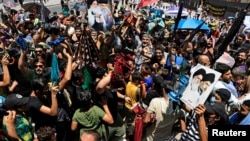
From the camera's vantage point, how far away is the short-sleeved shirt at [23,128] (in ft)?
13.2

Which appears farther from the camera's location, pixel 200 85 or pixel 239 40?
pixel 239 40

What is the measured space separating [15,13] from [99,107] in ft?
34.2

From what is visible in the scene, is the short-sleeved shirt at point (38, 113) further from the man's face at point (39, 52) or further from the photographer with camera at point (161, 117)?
the man's face at point (39, 52)

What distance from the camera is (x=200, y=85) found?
374 centimetres

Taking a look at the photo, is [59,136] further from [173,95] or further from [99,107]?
[173,95]

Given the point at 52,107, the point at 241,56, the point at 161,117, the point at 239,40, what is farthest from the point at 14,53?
the point at 239,40

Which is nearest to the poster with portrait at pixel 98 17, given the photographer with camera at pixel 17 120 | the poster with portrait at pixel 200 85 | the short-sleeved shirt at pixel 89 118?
the short-sleeved shirt at pixel 89 118

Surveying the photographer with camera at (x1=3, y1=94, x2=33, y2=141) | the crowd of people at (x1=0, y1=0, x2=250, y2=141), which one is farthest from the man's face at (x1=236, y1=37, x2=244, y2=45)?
the photographer with camera at (x1=3, y1=94, x2=33, y2=141)

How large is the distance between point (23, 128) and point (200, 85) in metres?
2.09

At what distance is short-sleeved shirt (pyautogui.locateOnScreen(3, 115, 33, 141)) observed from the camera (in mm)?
4035

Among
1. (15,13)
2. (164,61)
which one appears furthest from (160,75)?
(15,13)

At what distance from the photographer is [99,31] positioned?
6898mm

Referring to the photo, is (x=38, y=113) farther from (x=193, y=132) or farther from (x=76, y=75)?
(x=193, y=132)

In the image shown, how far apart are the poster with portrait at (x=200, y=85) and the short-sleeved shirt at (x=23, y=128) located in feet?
6.13
